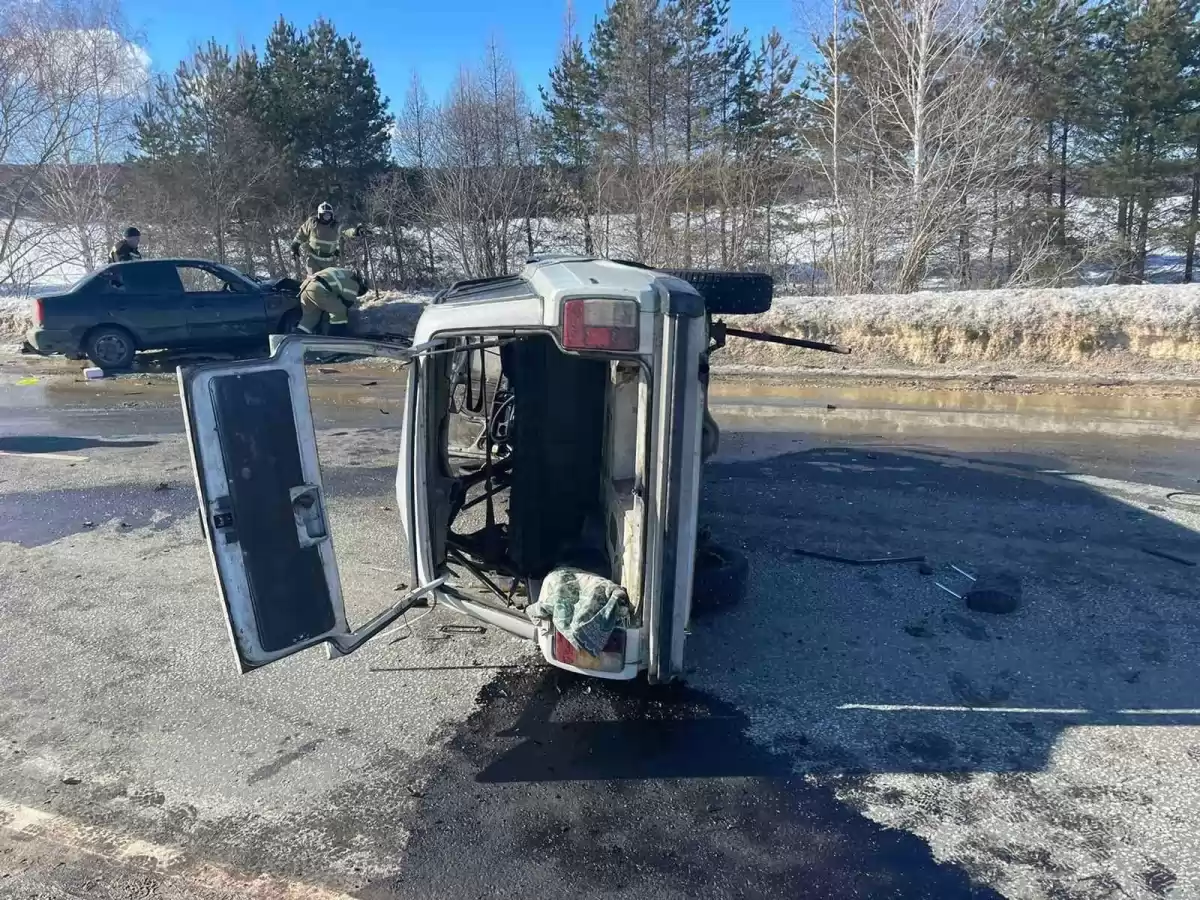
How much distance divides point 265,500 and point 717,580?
2436 millimetres

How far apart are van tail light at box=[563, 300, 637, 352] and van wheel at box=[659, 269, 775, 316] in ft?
7.97

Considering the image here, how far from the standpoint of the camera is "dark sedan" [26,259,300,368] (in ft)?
39.8

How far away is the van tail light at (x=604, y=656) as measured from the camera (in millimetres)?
3176

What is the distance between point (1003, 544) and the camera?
209 inches

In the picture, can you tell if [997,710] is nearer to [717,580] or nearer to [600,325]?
[717,580]

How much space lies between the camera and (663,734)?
3.36 meters

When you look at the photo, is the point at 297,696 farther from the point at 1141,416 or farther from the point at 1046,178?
the point at 1046,178

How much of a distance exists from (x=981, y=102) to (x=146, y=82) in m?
22.5

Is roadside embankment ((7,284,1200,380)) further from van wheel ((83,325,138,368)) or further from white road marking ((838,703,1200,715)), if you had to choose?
van wheel ((83,325,138,368))

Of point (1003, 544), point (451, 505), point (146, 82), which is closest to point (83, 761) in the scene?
point (451, 505)

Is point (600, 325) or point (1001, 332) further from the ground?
point (600, 325)

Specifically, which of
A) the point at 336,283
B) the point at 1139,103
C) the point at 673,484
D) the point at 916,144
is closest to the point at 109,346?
the point at 336,283

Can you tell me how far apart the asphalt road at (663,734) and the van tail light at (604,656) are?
0.35 metres

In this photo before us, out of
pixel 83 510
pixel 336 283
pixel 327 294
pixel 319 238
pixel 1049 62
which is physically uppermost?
pixel 1049 62
